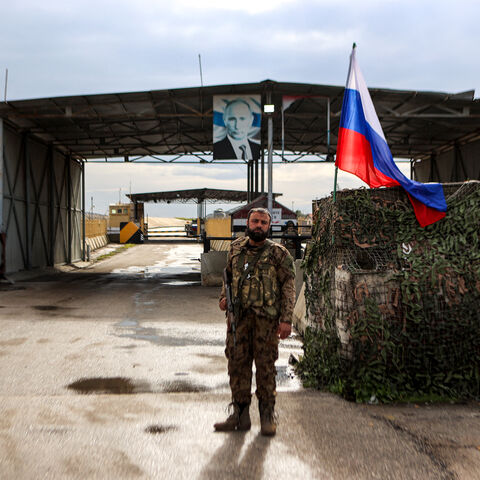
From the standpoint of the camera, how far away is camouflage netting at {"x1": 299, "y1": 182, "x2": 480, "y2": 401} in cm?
430

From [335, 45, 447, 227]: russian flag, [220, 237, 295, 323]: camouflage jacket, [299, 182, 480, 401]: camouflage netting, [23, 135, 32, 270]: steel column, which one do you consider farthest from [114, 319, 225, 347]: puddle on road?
[23, 135, 32, 270]: steel column

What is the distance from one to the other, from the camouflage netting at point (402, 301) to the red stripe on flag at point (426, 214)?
7cm

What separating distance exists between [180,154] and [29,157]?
292 inches

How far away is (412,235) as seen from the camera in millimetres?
4605

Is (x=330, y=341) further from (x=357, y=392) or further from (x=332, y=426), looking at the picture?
(x=332, y=426)

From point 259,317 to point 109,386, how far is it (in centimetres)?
209

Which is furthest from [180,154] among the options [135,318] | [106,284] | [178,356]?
[178,356]

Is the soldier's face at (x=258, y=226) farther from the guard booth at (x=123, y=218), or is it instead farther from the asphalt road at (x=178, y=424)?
the guard booth at (x=123, y=218)

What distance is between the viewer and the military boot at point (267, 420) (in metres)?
3.55

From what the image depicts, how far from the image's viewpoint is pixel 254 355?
3.78 meters

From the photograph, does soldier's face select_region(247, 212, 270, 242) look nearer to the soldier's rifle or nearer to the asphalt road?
the soldier's rifle

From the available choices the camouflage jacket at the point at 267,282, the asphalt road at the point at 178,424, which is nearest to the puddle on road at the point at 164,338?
the asphalt road at the point at 178,424

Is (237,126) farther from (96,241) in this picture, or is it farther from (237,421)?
(96,241)

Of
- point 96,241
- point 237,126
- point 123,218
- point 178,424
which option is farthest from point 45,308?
point 123,218
